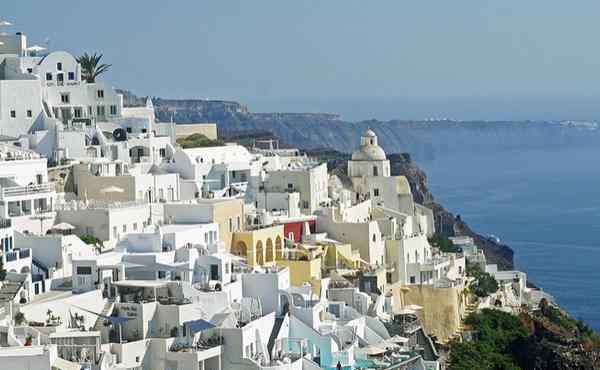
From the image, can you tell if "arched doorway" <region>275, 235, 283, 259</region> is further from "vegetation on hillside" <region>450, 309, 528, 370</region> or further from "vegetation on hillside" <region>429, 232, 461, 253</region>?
"vegetation on hillside" <region>429, 232, 461, 253</region>

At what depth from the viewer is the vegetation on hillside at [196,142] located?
54312 mm

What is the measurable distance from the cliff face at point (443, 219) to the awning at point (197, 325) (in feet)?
127

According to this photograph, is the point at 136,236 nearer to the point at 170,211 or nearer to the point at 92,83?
the point at 170,211

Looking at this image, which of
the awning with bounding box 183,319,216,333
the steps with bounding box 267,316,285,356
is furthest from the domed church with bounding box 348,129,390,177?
the awning with bounding box 183,319,216,333

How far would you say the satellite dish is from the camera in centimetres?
4968

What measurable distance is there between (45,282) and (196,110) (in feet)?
370

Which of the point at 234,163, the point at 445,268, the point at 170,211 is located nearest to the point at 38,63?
the point at 234,163

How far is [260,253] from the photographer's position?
42.6 metres

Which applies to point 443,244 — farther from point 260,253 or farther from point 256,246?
point 256,246

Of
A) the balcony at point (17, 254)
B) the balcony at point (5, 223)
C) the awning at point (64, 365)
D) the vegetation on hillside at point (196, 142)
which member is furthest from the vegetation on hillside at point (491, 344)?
the awning at point (64, 365)

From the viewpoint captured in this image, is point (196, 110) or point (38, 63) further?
point (196, 110)

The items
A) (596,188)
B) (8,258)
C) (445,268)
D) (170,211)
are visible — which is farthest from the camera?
(596,188)

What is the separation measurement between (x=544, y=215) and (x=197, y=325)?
85250mm

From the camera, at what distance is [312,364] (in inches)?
1374
